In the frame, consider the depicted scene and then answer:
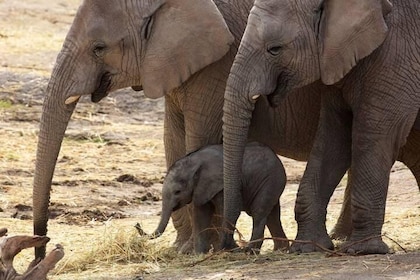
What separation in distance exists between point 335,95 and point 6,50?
8.42m

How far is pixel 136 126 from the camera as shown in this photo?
1538 centimetres

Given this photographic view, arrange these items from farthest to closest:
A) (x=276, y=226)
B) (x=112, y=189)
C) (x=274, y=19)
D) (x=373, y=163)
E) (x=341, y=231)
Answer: (x=112, y=189) → (x=341, y=231) → (x=276, y=226) → (x=373, y=163) → (x=274, y=19)

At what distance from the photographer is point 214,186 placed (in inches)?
384

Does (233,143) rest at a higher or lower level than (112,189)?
higher

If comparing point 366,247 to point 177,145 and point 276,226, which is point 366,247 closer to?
point 276,226

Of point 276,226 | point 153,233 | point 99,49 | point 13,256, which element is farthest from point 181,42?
point 13,256

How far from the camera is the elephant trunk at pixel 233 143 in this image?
939 centimetres

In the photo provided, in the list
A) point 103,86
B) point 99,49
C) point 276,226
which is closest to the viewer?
point 99,49

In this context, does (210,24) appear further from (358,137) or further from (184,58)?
(358,137)

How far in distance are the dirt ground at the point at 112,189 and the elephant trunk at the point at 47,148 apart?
34cm

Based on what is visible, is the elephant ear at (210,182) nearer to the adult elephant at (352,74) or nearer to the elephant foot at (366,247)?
the adult elephant at (352,74)

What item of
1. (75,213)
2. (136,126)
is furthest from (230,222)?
(136,126)

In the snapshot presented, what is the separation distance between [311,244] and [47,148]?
1689 millimetres

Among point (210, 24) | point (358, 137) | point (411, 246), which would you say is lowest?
point (411, 246)
